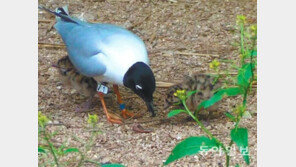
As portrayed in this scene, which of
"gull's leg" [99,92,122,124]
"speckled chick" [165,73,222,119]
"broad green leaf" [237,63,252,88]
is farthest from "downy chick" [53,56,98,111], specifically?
"broad green leaf" [237,63,252,88]

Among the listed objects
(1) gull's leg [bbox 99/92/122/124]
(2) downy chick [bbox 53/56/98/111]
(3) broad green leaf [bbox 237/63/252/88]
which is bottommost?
(1) gull's leg [bbox 99/92/122/124]

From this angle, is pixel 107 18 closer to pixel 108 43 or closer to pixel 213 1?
pixel 213 1

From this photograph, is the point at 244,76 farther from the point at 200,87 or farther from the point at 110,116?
the point at 110,116

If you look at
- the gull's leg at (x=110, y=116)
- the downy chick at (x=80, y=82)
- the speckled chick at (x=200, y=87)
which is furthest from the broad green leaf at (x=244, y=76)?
the downy chick at (x=80, y=82)

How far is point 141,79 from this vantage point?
176 inches

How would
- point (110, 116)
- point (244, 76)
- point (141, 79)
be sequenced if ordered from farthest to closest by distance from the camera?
point (110, 116)
point (141, 79)
point (244, 76)

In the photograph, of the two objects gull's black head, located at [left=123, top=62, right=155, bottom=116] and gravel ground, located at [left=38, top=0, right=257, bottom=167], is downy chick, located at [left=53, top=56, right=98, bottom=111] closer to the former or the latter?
gravel ground, located at [left=38, top=0, right=257, bottom=167]

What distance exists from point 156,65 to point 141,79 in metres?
1.04

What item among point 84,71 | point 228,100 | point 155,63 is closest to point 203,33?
point 155,63

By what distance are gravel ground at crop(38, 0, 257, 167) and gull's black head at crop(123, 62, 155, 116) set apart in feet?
0.81

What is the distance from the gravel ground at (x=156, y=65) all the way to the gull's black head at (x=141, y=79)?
0.25 m

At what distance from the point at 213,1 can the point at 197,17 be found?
0.45 metres

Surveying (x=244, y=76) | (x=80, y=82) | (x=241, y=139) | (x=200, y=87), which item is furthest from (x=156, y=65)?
(x=241, y=139)

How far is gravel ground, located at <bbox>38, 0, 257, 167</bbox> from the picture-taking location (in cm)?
409
